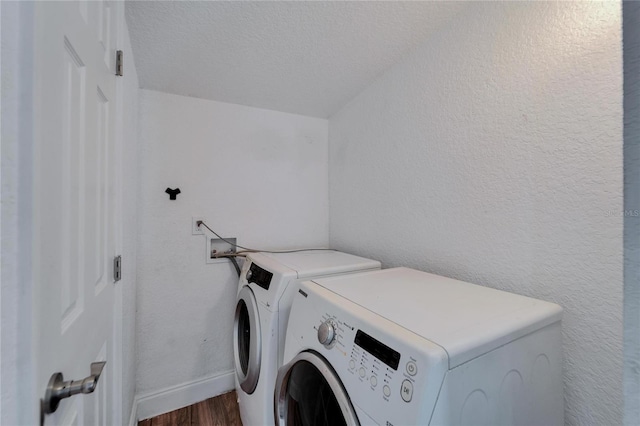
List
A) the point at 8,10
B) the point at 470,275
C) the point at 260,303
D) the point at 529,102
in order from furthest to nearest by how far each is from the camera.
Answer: the point at 260,303
the point at 470,275
the point at 529,102
the point at 8,10

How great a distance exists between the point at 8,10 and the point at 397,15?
1.30 metres

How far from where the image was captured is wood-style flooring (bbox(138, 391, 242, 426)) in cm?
155

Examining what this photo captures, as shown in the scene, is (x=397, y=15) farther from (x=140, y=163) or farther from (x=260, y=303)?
(x=140, y=163)

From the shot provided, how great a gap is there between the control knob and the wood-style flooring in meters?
1.26

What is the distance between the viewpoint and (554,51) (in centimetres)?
89

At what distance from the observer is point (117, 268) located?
3.12ft

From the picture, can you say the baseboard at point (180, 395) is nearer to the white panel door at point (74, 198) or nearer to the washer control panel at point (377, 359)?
the white panel door at point (74, 198)

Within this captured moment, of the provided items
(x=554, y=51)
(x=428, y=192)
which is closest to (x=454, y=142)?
(x=428, y=192)

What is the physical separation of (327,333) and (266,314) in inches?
20.5

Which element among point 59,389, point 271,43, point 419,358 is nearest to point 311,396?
point 419,358

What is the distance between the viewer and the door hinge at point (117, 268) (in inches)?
36.8

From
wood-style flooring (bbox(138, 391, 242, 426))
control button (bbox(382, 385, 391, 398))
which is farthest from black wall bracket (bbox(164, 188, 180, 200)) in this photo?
control button (bbox(382, 385, 391, 398))

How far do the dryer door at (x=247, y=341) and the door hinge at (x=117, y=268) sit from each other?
592 millimetres

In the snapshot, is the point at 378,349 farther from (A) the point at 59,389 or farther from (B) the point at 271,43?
(B) the point at 271,43
